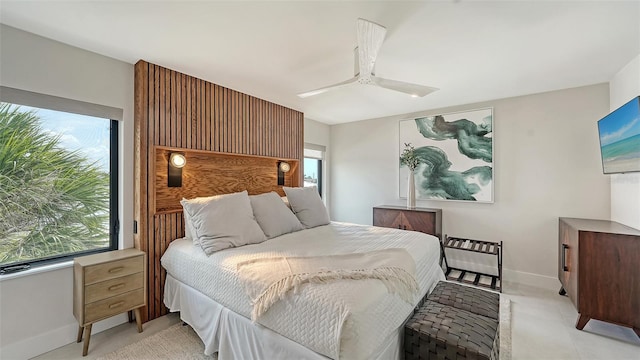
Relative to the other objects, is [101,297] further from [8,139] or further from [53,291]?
[8,139]

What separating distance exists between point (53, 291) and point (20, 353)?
0.43 metres

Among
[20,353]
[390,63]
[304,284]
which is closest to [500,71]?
[390,63]

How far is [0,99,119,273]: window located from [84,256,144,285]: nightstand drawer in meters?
0.47

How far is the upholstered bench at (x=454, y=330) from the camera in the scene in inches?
56.0

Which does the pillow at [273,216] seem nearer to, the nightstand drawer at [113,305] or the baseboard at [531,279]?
the nightstand drawer at [113,305]

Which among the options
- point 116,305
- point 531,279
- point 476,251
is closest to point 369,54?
point 476,251

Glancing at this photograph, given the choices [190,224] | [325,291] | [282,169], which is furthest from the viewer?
[282,169]

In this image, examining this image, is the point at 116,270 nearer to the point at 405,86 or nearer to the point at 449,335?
the point at 449,335

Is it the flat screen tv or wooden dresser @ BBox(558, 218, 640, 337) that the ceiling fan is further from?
wooden dresser @ BBox(558, 218, 640, 337)

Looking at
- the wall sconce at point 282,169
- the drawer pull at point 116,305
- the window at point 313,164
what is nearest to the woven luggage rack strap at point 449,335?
the drawer pull at point 116,305

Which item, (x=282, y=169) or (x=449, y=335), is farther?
(x=282, y=169)

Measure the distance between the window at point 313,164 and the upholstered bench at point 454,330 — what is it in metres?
3.41

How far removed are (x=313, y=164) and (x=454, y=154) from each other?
257cm

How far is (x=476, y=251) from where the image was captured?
320 centimetres
